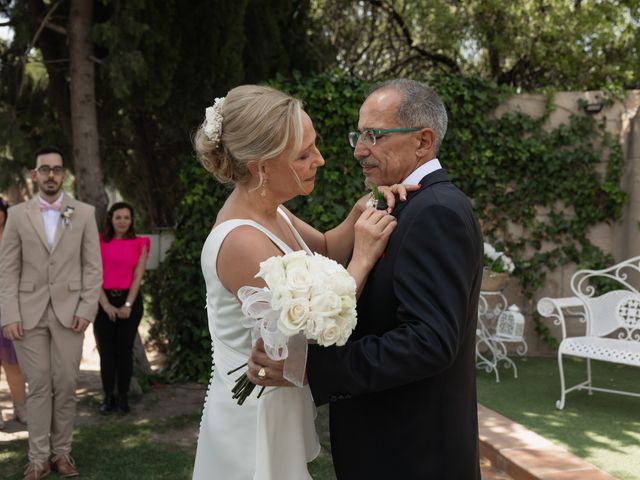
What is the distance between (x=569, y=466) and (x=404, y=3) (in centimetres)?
838

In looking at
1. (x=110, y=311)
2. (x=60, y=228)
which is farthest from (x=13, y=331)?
(x=110, y=311)

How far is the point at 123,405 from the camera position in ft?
19.4

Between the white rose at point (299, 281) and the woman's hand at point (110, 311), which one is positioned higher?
the white rose at point (299, 281)

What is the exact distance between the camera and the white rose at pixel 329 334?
1.62 metres

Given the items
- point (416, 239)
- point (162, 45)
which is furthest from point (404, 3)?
point (416, 239)

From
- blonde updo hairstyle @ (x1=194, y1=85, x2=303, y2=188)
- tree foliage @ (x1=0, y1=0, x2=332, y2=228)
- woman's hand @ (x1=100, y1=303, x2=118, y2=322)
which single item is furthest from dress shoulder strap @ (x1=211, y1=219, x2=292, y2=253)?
woman's hand @ (x1=100, y1=303, x2=118, y2=322)

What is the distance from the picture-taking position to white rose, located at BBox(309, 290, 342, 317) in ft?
5.32

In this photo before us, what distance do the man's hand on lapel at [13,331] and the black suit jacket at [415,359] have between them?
3121 millimetres

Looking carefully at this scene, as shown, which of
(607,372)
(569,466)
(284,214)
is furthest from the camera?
(607,372)

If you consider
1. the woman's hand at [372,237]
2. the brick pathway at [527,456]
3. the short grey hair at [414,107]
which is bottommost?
the brick pathway at [527,456]

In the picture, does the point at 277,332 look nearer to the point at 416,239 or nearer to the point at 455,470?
the point at 416,239

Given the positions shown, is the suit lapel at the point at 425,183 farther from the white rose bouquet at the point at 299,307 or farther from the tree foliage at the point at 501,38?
the tree foliage at the point at 501,38

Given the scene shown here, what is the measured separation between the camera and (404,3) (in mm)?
10656

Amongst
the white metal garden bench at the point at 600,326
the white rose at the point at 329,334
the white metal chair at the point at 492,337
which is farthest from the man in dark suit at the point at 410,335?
the white metal chair at the point at 492,337
